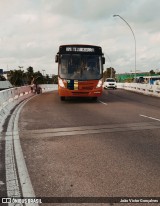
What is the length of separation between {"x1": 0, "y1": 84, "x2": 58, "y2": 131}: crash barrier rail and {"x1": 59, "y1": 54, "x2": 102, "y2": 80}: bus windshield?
3.34 meters

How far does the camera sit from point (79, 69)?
1975 cm

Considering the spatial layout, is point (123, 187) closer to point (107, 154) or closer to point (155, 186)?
point (155, 186)

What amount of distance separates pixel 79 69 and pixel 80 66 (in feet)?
0.70

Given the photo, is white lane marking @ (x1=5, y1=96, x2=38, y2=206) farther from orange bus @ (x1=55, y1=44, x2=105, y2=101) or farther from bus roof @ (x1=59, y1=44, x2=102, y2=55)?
bus roof @ (x1=59, y1=44, x2=102, y2=55)

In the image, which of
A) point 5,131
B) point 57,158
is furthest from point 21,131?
point 57,158

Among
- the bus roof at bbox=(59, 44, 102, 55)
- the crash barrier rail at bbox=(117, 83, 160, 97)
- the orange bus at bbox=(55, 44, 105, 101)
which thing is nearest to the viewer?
the orange bus at bbox=(55, 44, 105, 101)

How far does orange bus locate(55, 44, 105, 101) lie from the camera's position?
19672mm

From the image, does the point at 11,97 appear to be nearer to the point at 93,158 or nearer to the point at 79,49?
the point at 79,49

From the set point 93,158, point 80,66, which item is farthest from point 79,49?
point 93,158

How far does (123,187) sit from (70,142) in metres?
3.41

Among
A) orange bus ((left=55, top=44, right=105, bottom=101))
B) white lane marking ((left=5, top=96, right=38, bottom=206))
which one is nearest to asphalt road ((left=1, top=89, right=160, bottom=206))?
white lane marking ((left=5, top=96, right=38, bottom=206))

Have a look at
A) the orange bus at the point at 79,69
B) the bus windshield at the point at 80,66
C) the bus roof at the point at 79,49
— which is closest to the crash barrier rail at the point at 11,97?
the orange bus at the point at 79,69

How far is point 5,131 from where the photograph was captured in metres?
9.89

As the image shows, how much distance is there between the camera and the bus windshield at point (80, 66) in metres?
19.7
